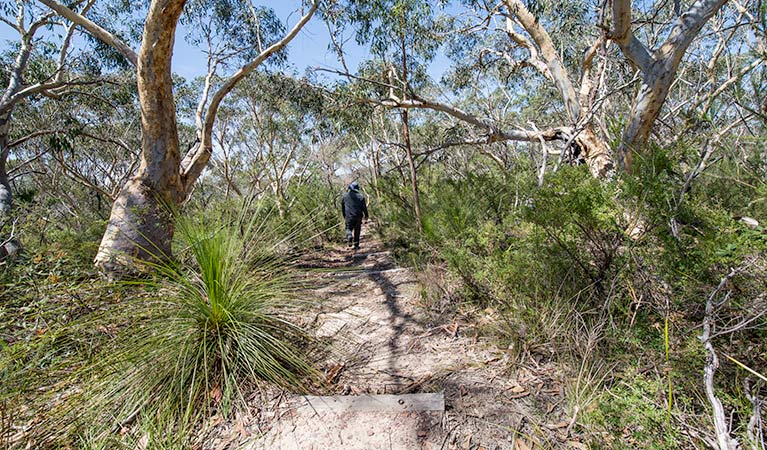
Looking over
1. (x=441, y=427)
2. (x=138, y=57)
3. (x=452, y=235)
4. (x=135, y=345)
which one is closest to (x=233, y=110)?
(x=138, y=57)

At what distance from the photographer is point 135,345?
2.01m

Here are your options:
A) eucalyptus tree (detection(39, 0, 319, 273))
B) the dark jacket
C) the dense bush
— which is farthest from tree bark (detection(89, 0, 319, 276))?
the dense bush

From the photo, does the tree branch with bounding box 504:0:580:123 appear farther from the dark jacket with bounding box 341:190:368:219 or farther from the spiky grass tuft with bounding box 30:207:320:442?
the spiky grass tuft with bounding box 30:207:320:442

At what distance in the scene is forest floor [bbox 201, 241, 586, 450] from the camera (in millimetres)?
1716

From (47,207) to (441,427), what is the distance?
5.02 meters

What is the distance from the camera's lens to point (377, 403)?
6.34 feet

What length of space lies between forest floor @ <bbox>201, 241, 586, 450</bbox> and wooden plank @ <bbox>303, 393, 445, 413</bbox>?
0.12 ft

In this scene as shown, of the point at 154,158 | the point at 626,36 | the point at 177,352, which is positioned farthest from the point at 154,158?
the point at 626,36

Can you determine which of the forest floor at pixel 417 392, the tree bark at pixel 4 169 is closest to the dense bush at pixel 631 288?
the forest floor at pixel 417 392

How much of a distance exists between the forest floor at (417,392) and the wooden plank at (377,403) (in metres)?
0.04

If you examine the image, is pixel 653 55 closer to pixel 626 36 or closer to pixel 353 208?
pixel 626 36

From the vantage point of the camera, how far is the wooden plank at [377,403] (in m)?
1.88

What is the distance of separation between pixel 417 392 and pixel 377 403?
0.30 meters

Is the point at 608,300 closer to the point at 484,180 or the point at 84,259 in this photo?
the point at 484,180
